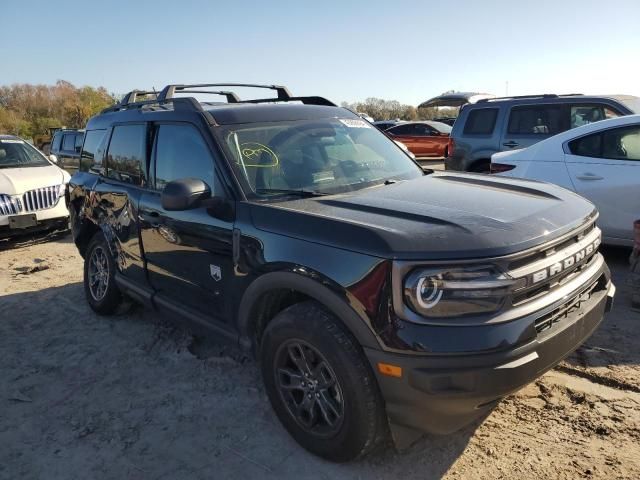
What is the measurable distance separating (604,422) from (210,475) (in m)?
2.15

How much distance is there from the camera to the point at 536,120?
7.82 meters

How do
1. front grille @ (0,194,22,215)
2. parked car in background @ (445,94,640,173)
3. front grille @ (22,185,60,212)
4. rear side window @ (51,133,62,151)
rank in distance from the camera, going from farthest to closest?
1. rear side window @ (51,133,62,151)
2. front grille @ (22,185,60,212)
3. front grille @ (0,194,22,215)
4. parked car in background @ (445,94,640,173)

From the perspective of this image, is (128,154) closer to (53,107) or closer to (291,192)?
(291,192)

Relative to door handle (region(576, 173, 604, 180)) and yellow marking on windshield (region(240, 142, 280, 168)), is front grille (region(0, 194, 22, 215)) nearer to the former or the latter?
yellow marking on windshield (region(240, 142, 280, 168))

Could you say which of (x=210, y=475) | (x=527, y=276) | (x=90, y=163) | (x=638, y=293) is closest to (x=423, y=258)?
(x=527, y=276)

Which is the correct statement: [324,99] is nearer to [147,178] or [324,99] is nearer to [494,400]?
[147,178]

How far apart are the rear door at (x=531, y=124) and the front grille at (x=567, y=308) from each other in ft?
17.4

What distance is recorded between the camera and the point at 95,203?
485 cm

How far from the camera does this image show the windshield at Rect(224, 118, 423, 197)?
324 centimetres

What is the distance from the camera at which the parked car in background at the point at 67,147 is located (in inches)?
549

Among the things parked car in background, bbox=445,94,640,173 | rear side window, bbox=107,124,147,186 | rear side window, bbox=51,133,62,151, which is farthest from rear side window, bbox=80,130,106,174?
rear side window, bbox=51,133,62,151

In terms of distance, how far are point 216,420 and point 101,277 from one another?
2.42 metres

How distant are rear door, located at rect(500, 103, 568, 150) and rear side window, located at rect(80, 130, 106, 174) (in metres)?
5.73

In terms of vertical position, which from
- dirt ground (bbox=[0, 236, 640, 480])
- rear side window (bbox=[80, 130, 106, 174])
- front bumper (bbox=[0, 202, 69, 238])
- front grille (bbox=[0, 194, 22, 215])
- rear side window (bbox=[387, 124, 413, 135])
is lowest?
dirt ground (bbox=[0, 236, 640, 480])
